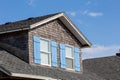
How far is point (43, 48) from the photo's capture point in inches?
853

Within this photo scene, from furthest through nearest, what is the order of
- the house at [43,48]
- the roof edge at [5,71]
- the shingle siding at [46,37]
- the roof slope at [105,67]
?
the roof slope at [105,67], the shingle siding at [46,37], the house at [43,48], the roof edge at [5,71]

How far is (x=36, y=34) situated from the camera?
21.4 m

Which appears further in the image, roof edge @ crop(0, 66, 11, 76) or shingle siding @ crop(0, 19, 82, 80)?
shingle siding @ crop(0, 19, 82, 80)

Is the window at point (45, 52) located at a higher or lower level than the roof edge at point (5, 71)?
higher

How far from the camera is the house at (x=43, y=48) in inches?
766

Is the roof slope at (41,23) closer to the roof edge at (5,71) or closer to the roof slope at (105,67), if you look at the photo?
the roof edge at (5,71)

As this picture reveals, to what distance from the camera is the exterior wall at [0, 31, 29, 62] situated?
819 inches

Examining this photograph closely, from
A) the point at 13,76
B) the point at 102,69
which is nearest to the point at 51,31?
the point at 13,76

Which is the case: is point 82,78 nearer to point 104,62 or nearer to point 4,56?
point 4,56

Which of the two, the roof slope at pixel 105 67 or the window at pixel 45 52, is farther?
the roof slope at pixel 105 67

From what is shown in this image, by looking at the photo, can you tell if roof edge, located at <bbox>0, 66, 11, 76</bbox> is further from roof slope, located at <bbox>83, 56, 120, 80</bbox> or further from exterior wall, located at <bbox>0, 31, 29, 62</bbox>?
roof slope, located at <bbox>83, 56, 120, 80</bbox>

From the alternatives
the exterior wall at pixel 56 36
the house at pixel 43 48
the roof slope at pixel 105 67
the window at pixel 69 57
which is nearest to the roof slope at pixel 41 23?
the house at pixel 43 48

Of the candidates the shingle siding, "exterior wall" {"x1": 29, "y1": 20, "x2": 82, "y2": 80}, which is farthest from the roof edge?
"exterior wall" {"x1": 29, "y1": 20, "x2": 82, "y2": 80}

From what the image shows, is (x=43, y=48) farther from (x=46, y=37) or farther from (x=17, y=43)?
(x=17, y=43)
